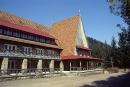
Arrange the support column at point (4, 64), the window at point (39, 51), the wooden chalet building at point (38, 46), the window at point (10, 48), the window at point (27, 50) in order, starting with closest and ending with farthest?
the support column at point (4, 64)
the window at point (10, 48)
the wooden chalet building at point (38, 46)
the window at point (27, 50)
the window at point (39, 51)

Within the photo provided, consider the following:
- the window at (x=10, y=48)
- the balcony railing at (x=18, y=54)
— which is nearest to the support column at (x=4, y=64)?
the balcony railing at (x=18, y=54)

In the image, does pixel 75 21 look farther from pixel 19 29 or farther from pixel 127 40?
pixel 127 40

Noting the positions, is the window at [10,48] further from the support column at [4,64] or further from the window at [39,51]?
the window at [39,51]

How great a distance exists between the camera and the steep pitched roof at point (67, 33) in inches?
1790

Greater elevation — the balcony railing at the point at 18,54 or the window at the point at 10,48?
the window at the point at 10,48

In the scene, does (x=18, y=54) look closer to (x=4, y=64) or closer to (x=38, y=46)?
(x=4, y=64)

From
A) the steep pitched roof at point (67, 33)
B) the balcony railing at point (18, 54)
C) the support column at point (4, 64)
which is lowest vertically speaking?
the support column at point (4, 64)

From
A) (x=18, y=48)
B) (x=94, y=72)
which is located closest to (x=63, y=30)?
(x=94, y=72)

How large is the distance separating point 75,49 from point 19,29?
16665mm

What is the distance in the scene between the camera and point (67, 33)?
48406mm

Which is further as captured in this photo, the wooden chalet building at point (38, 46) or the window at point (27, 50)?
the window at point (27, 50)

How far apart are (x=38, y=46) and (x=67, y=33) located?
12678mm

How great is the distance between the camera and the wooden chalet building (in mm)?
31609

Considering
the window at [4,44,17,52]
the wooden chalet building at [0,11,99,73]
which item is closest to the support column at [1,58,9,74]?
the wooden chalet building at [0,11,99,73]
